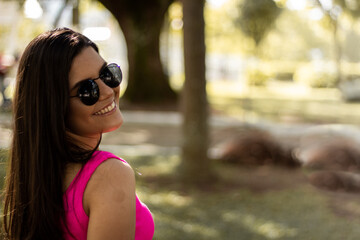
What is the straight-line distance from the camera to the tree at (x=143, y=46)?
15.6 meters

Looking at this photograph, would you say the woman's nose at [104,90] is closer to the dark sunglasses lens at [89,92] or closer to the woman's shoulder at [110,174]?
the dark sunglasses lens at [89,92]

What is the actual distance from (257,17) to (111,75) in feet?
47.0

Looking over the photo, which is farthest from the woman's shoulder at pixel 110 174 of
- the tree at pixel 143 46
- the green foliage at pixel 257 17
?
the tree at pixel 143 46

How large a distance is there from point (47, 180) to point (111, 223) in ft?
0.81

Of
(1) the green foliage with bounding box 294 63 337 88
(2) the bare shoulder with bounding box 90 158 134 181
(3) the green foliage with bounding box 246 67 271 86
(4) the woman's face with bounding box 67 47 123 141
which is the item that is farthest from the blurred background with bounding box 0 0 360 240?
(3) the green foliage with bounding box 246 67 271 86

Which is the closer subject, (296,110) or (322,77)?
(296,110)

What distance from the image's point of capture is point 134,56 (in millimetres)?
15953

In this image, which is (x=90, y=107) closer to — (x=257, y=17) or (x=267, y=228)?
(x=267, y=228)

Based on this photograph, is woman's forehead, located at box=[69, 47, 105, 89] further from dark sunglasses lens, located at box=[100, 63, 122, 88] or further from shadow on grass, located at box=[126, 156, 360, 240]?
shadow on grass, located at box=[126, 156, 360, 240]

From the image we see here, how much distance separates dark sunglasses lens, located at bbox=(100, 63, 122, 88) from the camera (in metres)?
1.49

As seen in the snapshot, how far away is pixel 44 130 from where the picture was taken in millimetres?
1384

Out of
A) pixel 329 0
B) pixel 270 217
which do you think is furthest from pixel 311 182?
pixel 329 0

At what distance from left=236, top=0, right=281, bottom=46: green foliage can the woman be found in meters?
13.8

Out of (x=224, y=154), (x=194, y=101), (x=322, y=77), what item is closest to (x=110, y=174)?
(x=194, y=101)
